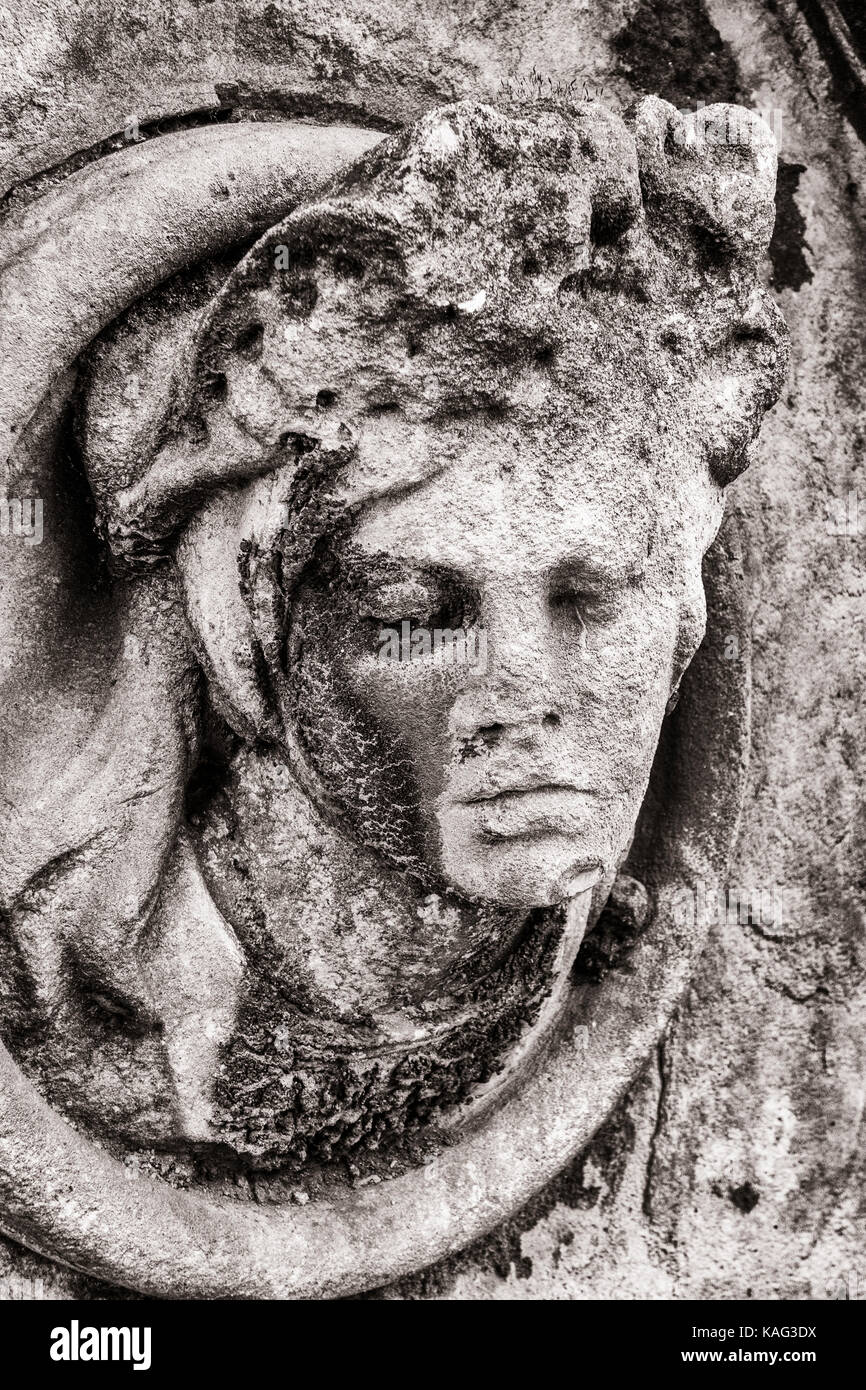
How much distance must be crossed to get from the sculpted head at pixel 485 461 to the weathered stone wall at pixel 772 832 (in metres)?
0.35

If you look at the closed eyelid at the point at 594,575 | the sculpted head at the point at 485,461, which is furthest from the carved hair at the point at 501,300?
the closed eyelid at the point at 594,575

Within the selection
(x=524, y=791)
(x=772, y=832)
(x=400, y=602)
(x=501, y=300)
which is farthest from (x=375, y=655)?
(x=772, y=832)

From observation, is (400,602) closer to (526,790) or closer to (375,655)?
(375,655)

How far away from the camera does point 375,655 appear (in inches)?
49.2

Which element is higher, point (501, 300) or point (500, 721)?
point (501, 300)

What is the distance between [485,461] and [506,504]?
1.6 inches

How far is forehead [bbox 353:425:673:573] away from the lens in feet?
3.89

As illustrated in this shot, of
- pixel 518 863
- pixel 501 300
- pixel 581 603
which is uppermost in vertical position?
pixel 501 300

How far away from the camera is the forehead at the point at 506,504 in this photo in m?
1.18

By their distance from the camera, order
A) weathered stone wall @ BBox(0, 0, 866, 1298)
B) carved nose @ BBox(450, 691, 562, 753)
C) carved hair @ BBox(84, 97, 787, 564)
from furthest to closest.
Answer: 1. weathered stone wall @ BBox(0, 0, 866, 1298)
2. carved nose @ BBox(450, 691, 562, 753)
3. carved hair @ BBox(84, 97, 787, 564)

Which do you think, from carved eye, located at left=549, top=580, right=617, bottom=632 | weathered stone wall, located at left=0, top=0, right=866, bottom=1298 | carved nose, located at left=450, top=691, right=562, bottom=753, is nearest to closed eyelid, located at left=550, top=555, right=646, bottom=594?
carved eye, located at left=549, top=580, right=617, bottom=632

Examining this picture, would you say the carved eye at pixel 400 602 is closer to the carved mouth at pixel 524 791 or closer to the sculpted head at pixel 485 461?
the sculpted head at pixel 485 461

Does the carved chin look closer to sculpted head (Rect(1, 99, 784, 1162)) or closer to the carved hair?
sculpted head (Rect(1, 99, 784, 1162))

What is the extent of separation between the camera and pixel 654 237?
1.23 m
